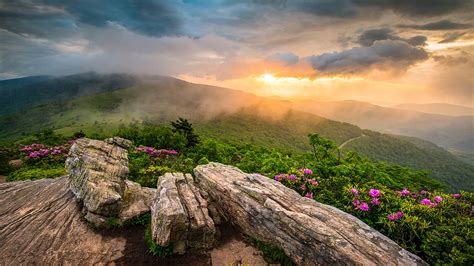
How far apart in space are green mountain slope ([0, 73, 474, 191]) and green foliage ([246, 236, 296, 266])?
314 ft

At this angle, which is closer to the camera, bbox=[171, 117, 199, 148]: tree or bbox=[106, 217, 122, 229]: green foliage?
bbox=[106, 217, 122, 229]: green foliage

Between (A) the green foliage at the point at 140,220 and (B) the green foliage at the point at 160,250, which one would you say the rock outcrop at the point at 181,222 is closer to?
(B) the green foliage at the point at 160,250

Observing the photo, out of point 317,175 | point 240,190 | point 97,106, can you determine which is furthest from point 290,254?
point 97,106

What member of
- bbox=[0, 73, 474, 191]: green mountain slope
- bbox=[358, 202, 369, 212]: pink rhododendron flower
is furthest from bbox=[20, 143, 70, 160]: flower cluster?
bbox=[0, 73, 474, 191]: green mountain slope

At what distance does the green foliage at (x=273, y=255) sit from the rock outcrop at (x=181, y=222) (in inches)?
84.2

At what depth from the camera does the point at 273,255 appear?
8289mm

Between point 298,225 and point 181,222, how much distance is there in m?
4.36

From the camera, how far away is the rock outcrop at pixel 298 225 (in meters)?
6.81

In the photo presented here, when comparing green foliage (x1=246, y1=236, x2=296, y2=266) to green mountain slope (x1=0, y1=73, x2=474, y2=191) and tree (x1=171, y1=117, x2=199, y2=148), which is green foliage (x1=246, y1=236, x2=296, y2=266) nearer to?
tree (x1=171, y1=117, x2=199, y2=148)

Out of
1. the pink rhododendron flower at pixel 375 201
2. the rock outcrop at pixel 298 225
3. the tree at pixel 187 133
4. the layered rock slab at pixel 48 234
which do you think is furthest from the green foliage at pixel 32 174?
the pink rhododendron flower at pixel 375 201

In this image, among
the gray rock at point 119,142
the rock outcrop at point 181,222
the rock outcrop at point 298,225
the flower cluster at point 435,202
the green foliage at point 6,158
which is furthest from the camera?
the gray rock at point 119,142

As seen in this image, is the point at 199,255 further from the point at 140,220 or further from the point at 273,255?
the point at 140,220

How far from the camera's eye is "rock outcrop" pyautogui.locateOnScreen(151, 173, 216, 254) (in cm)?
794

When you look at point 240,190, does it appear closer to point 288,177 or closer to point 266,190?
point 266,190
